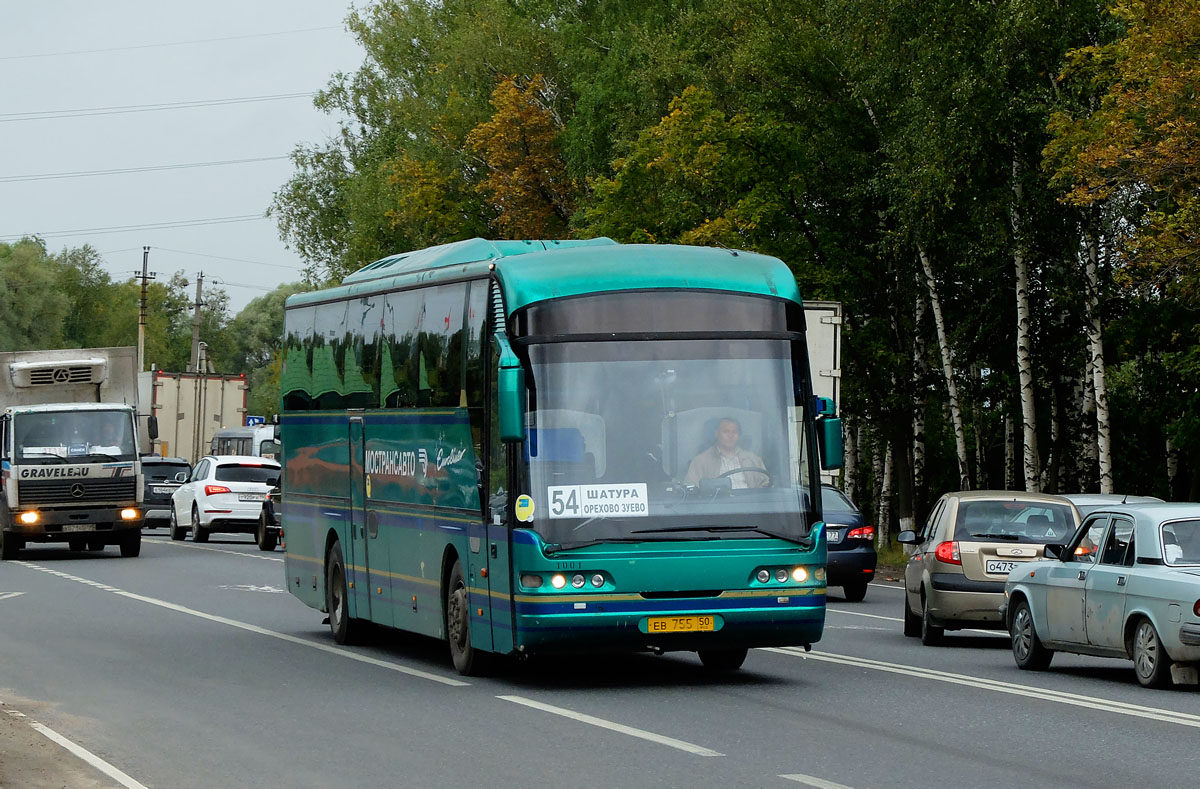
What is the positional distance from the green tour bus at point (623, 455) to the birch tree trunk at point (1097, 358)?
2246cm

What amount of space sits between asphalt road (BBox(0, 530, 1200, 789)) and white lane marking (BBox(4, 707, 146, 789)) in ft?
0.11

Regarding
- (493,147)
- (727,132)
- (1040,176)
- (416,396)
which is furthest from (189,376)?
(416,396)

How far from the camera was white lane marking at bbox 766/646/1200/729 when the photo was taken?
43.1ft

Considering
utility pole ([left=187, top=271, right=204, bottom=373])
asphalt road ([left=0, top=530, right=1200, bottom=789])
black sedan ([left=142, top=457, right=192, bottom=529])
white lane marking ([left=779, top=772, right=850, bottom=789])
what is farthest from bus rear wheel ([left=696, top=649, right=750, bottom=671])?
utility pole ([left=187, top=271, right=204, bottom=373])

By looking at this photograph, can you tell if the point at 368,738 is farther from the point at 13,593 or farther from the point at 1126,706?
the point at 13,593

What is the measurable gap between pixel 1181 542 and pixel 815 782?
19.7ft

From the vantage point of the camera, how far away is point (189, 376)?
59094 millimetres

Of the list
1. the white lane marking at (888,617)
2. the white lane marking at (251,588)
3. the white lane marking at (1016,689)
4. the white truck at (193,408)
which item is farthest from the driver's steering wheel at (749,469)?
the white truck at (193,408)

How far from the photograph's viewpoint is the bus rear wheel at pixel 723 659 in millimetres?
16328

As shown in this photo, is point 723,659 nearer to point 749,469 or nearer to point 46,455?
point 749,469

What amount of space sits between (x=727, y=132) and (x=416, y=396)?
28754mm

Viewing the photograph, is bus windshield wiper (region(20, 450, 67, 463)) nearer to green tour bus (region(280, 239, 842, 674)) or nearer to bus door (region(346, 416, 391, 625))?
bus door (region(346, 416, 391, 625))

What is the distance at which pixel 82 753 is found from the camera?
1155cm

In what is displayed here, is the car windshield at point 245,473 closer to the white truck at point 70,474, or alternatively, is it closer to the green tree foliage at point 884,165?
the white truck at point 70,474
